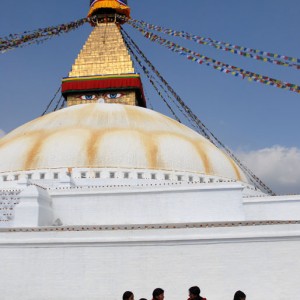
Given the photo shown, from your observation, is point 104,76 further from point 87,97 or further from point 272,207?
point 272,207

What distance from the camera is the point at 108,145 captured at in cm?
1196

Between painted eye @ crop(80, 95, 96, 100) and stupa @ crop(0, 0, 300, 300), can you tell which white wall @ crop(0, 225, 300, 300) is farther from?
painted eye @ crop(80, 95, 96, 100)

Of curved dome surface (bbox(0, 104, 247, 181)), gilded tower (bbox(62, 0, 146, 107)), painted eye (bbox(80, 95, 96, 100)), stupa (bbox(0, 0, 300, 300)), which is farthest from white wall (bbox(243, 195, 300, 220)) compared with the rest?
painted eye (bbox(80, 95, 96, 100))

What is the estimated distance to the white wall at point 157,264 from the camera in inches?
277

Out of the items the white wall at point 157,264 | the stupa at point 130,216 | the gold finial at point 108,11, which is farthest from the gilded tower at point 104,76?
the white wall at point 157,264

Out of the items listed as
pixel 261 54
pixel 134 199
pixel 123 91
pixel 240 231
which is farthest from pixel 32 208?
pixel 123 91

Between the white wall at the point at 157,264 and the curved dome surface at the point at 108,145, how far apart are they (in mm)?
4289

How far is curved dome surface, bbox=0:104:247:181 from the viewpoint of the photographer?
11.7 m

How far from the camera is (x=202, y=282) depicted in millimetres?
7090

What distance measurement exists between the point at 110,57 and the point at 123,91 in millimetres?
1837

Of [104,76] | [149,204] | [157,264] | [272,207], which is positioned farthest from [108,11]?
[157,264]

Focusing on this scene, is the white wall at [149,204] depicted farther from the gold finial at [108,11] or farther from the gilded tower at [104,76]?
the gold finial at [108,11]

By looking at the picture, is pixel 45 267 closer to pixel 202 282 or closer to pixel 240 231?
pixel 202 282

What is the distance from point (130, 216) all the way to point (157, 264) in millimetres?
A: 2377
